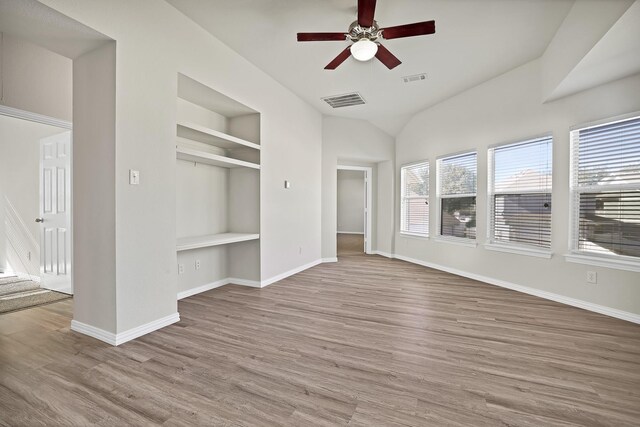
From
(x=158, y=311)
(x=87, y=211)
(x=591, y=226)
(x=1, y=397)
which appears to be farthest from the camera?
(x=591, y=226)

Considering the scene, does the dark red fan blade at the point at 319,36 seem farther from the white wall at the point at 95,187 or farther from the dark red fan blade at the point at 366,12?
the white wall at the point at 95,187

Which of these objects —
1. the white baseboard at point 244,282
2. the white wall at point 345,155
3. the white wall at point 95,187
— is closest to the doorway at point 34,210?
the white wall at point 95,187

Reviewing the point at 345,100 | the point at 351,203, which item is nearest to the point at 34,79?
the point at 345,100

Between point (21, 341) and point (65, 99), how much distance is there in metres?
2.63

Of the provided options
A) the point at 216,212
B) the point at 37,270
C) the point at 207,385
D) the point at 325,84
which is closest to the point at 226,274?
the point at 216,212

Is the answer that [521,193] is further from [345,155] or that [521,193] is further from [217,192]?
[217,192]

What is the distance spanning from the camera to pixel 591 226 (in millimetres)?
3289

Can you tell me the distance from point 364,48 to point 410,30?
1.55ft

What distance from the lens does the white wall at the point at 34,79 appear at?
9.48 ft

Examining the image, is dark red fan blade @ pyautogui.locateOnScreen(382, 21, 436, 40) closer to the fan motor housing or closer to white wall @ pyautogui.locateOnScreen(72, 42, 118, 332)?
the fan motor housing

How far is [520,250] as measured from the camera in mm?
3936

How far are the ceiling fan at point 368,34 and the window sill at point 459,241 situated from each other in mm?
3138

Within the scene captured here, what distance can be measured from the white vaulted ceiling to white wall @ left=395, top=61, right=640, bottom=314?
336 millimetres

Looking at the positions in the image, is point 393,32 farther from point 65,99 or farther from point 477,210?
point 65,99
